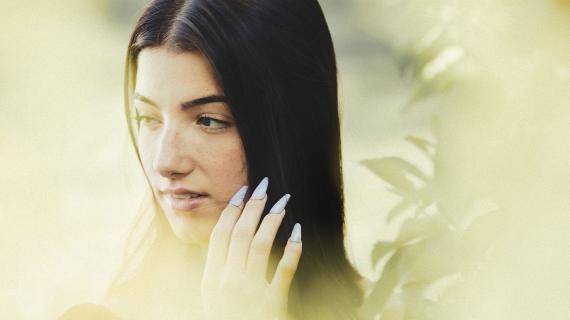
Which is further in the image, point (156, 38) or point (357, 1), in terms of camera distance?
point (357, 1)

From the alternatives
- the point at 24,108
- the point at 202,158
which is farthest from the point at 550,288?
the point at 24,108

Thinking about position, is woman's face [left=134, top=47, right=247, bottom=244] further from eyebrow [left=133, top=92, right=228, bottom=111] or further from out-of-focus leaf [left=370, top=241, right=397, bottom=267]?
out-of-focus leaf [left=370, top=241, right=397, bottom=267]

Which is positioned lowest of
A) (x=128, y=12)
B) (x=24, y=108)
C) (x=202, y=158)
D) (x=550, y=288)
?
(x=550, y=288)

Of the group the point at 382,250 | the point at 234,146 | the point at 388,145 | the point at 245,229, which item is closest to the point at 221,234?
the point at 245,229

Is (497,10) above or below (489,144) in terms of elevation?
above

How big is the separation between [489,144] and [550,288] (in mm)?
251

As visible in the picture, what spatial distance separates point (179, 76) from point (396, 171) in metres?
0.35

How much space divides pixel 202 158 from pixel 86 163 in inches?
11.0

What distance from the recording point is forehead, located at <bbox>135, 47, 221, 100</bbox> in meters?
0.99

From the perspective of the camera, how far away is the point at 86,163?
119cm

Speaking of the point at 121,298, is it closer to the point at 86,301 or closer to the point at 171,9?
the point at 86,301

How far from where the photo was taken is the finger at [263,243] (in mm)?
1042

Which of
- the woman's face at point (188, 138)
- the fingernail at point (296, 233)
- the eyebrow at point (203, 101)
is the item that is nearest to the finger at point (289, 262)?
the fingernail at point (296, 233)

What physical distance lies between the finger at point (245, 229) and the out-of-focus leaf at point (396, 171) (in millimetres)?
183
